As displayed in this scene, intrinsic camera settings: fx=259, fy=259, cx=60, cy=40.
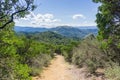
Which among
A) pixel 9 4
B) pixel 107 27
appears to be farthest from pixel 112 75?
pixel 9 4

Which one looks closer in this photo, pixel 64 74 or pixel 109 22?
pixel 109 22

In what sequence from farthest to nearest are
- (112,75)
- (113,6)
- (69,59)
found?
(69,59)
(113,6)
(112,75)

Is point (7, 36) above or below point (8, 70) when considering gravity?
above

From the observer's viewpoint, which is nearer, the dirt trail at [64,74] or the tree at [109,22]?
the tree at [109,22]

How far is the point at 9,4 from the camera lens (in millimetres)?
14289

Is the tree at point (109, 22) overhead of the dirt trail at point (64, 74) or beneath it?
overhead

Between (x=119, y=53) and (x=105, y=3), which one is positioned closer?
(x=105, y=3)

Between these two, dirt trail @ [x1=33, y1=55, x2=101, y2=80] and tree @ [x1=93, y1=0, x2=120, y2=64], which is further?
dirt trail @ [x1=33, y1=55, x2=101, y2=80]

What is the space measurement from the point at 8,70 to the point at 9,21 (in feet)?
9.06

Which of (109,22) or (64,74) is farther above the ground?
(109,22)

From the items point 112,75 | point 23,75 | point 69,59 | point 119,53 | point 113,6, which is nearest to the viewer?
point 23,75

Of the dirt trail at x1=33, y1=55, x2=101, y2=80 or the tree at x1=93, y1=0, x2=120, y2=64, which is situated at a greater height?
the tree at x1=93, y1=0, x2=120, y2=64

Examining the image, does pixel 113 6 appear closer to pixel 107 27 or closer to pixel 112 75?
pixel 107 27

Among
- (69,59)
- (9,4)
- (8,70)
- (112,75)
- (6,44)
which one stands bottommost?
(69,59)
